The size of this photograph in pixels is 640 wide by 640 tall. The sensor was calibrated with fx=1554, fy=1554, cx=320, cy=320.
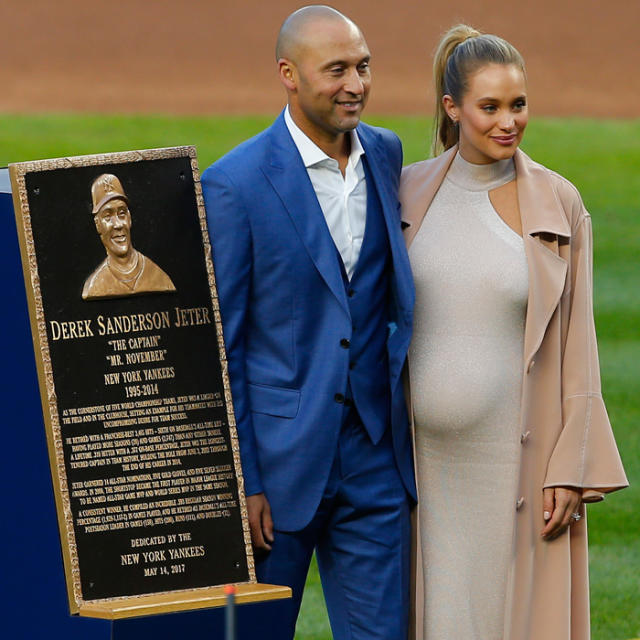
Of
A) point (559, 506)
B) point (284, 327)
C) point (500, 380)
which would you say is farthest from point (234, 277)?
point (559, 506)

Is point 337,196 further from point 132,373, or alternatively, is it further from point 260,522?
point 260,522

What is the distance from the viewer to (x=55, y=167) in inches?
169

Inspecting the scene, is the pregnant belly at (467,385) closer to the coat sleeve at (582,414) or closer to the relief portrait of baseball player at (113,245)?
the coat sleeve at (582,414)

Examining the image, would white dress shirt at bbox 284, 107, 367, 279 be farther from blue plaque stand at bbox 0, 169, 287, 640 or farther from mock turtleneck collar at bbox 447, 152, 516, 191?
blue plaque stand at bbox 0, 169, 287, 640

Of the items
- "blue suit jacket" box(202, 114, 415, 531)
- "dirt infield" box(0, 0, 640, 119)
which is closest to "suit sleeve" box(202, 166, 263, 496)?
"blue suit jacket" box(202, 114, 415, 531)

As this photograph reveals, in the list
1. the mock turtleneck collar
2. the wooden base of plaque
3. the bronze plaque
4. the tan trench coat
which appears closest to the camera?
the wooden base of plaque

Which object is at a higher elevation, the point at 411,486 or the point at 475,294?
the point at 475,294

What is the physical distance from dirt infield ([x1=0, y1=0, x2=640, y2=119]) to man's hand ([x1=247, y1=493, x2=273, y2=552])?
18.3 m

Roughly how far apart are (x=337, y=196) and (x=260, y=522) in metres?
1.01

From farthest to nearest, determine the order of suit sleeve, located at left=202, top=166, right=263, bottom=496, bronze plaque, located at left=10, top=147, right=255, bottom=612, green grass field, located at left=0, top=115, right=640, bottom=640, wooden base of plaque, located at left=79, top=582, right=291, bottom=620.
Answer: green grass field, located at left=0, top=115, right=640, bottom=640, suit sleeve, located at left=202, top=166, right=263, bottom=496, bronze plaque, located at left=10, top=147, right=255, bottom=612, wooden base of plaque, located at left=79, top=582, right=291, bottom=620

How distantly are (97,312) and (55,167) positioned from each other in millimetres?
419

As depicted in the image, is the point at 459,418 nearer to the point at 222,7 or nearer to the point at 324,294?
the point at 324,294

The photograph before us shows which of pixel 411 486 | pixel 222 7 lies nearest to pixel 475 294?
pixel 411 486

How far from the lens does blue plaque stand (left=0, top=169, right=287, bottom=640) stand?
4332 mm
